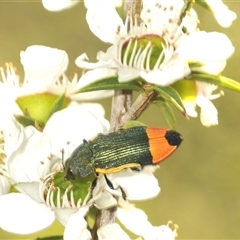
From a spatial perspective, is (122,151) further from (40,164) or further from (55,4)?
(55,4)

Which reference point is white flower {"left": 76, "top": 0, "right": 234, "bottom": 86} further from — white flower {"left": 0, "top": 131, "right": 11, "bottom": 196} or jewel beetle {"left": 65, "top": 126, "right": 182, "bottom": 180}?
white flower {"left": 0, "top": 131, "right": 11, "bottom": 196}

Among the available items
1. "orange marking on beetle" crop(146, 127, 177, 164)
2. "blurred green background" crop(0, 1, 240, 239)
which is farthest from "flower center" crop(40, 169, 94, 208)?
"blurred green background" crop(0, 1, 240, 239)

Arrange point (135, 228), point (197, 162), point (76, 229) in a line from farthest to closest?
point (197, 162)
point (135, 228)
point (76, 229)

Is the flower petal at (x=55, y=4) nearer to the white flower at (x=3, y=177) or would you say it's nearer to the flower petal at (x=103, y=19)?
the flower petal at (x=103, y=19)

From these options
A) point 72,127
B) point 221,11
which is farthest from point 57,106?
point 221,11

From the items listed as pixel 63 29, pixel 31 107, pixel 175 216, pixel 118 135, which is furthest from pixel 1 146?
pixel 63 29
